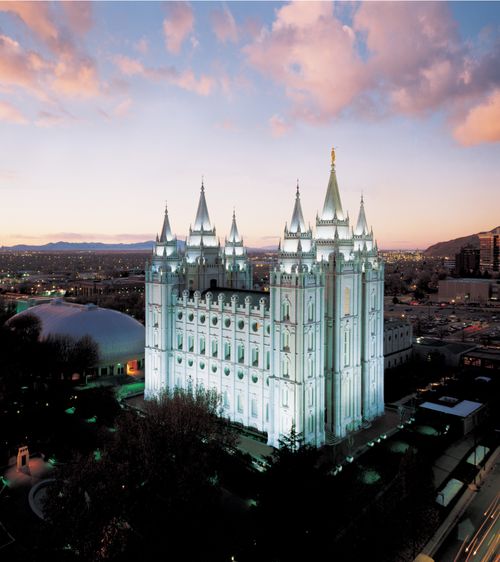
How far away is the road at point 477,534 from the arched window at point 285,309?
19.1m

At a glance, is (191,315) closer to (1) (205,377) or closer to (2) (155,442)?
(1) (205,377)

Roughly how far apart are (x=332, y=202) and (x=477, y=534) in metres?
29.4

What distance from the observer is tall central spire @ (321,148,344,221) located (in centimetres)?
4675

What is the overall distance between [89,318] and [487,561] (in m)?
55.4

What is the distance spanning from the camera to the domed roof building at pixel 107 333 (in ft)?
210

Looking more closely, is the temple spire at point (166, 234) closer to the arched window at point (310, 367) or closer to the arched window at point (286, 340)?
the arched window at point (286, 340)

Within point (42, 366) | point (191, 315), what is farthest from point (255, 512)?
point (42, 366)

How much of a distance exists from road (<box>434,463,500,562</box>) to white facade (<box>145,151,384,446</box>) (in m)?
11.9

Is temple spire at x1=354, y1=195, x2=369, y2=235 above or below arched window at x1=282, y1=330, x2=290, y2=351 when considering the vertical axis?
above

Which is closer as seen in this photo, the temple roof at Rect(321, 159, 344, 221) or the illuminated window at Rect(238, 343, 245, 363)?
the illuminated window at Rect(238, 343, 245, 363)

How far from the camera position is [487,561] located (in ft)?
90.0

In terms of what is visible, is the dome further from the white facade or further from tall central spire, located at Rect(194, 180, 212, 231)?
tall central spire, located at Rect(194, 180, 212, 231)

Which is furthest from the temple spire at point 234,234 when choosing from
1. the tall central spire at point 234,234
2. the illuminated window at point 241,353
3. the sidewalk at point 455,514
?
the sidewalk at point 455,514

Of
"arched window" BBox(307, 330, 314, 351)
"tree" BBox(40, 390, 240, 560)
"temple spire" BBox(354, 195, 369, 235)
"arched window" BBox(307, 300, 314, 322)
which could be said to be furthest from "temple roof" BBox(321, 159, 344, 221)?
"tree" BBox(40, 390, 240, 560)
